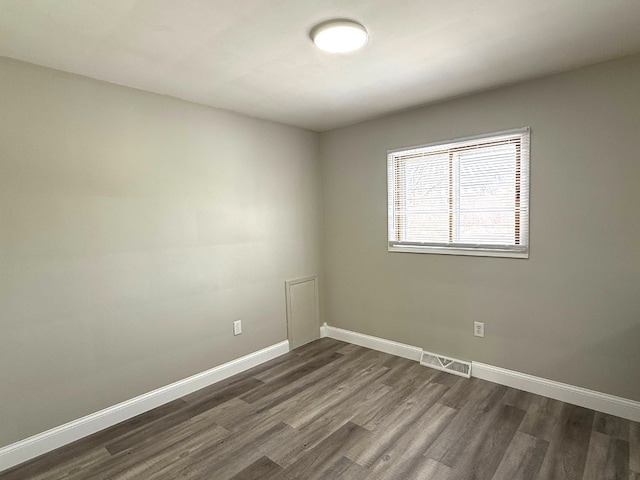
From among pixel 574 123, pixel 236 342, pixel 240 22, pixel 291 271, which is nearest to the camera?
pixel 240 22

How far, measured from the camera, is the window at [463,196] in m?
2.66

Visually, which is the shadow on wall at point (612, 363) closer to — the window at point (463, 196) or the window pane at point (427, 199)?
the window at point (463, 196)

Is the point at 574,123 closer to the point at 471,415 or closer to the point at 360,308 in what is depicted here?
the point at 471,415

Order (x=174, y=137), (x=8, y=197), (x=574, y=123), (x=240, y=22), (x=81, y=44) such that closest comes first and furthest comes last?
(x=240, y=22) < (x=81, y=44) < (x=8, y=197) < (x=574, y=123) < (x=174, y=137)

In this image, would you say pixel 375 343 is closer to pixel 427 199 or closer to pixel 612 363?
pixel 427 199

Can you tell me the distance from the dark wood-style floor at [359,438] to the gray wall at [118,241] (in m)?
0.35

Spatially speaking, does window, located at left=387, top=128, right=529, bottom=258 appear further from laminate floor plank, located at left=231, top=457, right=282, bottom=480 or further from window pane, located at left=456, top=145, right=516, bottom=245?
laminate floor plank, located at left=231, top=457, right=282, bottom=480

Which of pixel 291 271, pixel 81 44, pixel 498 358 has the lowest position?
pixel 498 358

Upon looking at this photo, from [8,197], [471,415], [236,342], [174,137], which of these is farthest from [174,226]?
[471,415]

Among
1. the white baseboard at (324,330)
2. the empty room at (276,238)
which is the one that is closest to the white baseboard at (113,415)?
the empty room at (276,238)

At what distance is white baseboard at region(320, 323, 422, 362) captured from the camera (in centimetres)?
336

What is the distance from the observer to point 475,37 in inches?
74.1

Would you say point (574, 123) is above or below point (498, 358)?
above

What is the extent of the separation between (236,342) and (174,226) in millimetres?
1210
